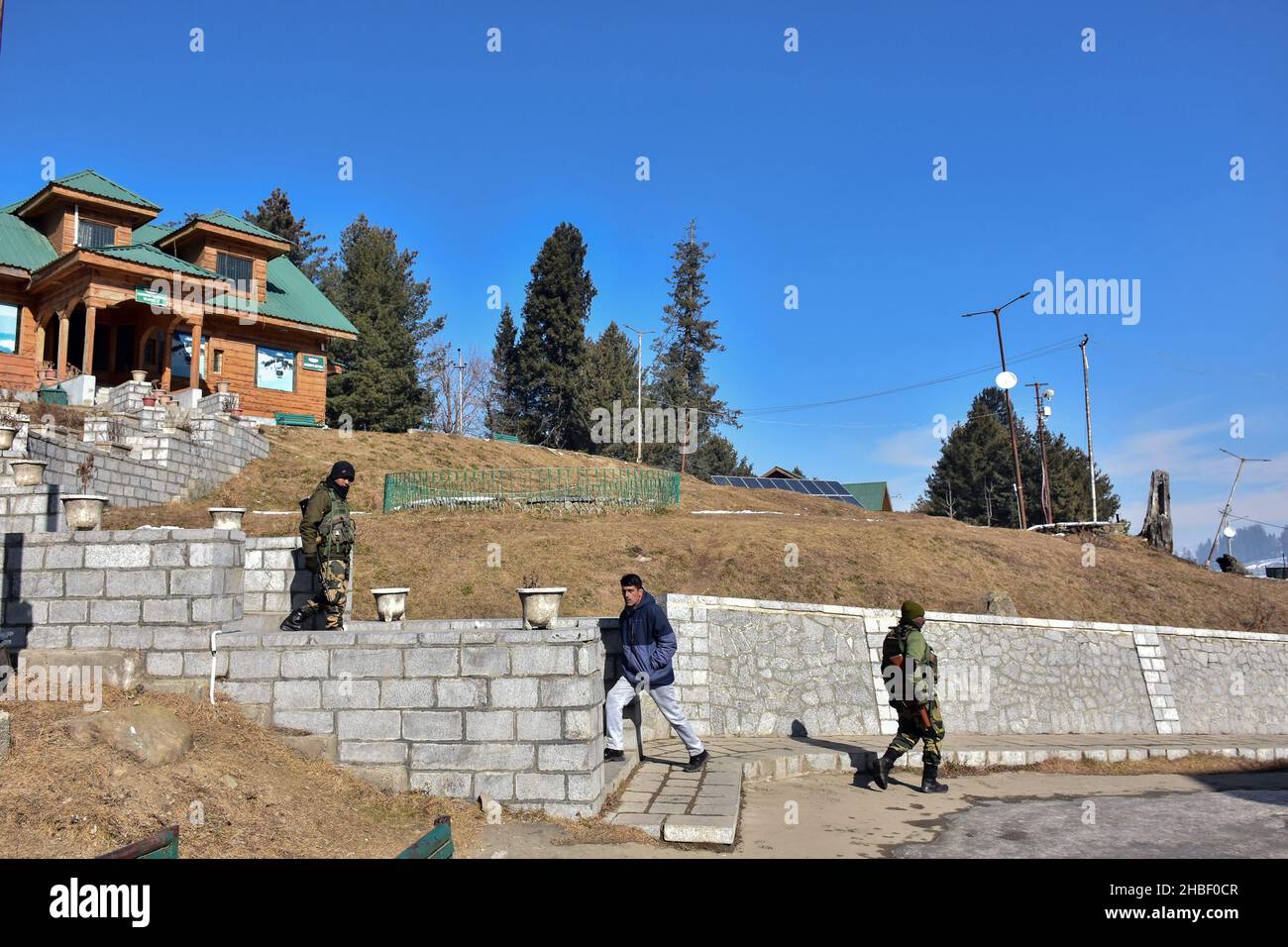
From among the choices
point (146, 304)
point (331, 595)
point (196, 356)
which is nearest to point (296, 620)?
point (331, 595)

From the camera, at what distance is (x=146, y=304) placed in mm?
27609

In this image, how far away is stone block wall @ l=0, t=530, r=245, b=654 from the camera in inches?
297

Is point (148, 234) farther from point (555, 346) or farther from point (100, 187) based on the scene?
point (555, 346)

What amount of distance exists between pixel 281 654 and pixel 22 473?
693cm

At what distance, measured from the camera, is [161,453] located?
19875 mm

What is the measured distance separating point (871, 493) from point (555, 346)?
21.3 m

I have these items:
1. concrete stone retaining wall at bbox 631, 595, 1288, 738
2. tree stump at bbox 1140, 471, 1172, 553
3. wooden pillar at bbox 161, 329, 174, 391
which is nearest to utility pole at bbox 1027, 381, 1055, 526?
tree stump at bbox 1140, 471, 1172, 553

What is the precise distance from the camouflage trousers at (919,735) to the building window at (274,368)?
27.4 meters

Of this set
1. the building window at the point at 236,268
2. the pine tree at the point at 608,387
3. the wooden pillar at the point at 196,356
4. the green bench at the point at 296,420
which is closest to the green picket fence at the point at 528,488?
the wooden pillar at the point at 196,356

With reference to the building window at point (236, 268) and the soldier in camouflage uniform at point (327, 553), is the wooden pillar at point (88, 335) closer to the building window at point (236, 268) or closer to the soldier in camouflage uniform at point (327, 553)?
the building window at point (236, 268)

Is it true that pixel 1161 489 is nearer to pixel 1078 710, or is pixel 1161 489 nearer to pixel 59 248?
pixel 1078 710

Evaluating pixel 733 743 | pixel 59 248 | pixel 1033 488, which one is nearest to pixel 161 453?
pixel 59 248

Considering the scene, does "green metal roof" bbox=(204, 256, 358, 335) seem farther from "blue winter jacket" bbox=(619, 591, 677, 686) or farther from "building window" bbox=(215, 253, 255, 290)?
"blue winter jacket" bbox=(619, 591, 677, 686)

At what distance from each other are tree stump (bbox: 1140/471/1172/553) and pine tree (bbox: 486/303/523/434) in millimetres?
31231
